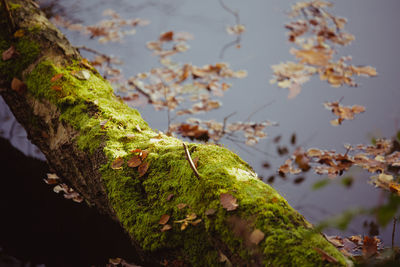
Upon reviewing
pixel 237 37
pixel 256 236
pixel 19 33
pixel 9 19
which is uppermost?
pixel 9 19

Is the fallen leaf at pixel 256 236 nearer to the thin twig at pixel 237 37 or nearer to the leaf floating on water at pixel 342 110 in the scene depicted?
the leaf floating on water at pixel 342 110

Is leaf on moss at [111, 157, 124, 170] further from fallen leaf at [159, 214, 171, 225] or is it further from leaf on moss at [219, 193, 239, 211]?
leaf on moss at [219, 193, 239, 211]

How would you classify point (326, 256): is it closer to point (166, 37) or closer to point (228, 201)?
point (228, 201)

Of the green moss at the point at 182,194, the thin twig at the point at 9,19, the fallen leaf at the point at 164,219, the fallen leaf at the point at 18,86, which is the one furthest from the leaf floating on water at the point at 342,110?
the thin twig at the point at 9,19

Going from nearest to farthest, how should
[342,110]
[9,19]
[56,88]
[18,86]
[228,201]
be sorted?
[228,201]
[56,88]
[18,86]
[9,19]
[342,110]

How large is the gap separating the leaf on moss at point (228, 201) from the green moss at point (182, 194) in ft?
0.07

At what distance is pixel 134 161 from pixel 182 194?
1.43 feet

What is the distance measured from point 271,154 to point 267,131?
0.50 meters

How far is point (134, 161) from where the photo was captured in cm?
174

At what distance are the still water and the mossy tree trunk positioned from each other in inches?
52.4

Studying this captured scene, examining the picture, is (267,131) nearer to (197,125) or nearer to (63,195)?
(197,125)

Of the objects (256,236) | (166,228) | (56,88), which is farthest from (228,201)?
(56,88)

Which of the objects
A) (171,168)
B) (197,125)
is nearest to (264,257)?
(171,168)

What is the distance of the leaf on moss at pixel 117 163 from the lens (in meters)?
1.73
